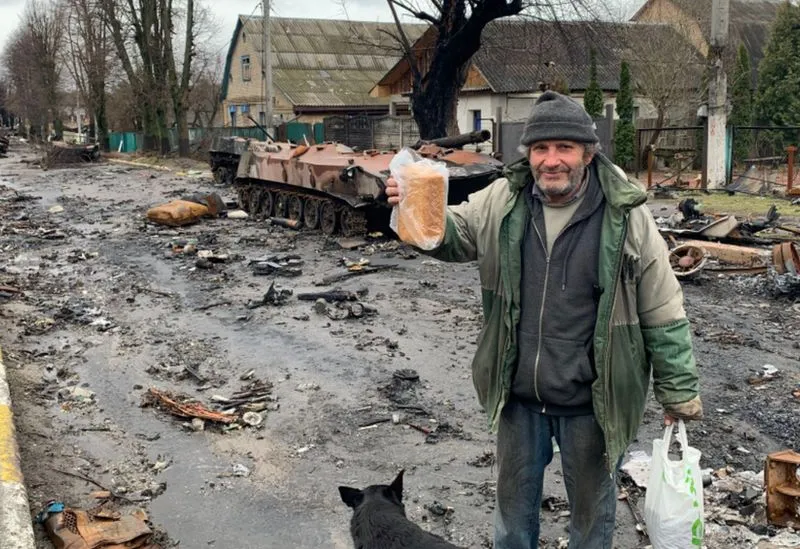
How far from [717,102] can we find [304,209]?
32.6ft

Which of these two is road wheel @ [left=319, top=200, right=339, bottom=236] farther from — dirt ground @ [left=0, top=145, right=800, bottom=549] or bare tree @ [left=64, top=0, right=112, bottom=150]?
bare tree @ [left=64, top=0, right=112, bottom=150]

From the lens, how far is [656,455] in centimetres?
319

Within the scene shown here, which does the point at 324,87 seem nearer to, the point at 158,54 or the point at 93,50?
the point at 158,54

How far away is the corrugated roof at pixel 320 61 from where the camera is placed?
44.3 meters

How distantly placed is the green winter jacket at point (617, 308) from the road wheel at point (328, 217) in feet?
39.5

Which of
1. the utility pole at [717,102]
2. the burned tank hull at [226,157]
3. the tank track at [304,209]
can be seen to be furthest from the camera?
the burned tank hull at [226,157]

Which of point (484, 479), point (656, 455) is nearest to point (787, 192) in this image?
point (484, 479)

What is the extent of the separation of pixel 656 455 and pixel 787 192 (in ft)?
54.2

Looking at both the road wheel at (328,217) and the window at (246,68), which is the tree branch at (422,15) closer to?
the road wheel at (328,217)

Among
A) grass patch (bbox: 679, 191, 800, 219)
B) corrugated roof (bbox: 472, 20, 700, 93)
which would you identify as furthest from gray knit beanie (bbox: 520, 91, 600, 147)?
corrugated roof (bbox: 472, 20, 700, 93)

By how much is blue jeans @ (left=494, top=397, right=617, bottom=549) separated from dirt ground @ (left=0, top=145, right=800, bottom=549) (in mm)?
933

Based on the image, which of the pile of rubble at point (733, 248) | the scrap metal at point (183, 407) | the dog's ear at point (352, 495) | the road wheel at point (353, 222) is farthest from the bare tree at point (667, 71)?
the dog's ear at point (352, 495)

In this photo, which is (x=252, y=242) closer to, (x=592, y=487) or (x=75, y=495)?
(x=75, y=495)

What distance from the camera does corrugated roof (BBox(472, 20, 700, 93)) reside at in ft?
90.7
